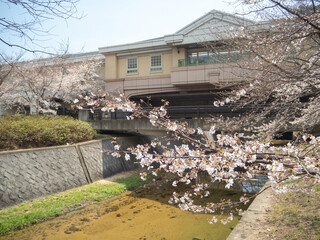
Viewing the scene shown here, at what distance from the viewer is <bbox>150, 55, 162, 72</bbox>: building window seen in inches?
862

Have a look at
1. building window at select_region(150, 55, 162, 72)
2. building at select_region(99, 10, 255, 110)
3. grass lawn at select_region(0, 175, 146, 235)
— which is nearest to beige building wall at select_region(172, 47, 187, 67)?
building at select_region(99, 10, 255, 110)

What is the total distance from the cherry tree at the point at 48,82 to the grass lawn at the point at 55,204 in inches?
267

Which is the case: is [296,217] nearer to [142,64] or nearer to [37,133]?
[37,133]

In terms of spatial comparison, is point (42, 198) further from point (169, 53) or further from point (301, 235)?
point (169, 53)

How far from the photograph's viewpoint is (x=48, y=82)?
16859 millimetres

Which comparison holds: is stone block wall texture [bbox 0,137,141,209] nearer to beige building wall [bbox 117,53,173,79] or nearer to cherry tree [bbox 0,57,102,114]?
cherry tree [bbox 0,57,102,114]

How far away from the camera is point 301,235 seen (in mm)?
5164

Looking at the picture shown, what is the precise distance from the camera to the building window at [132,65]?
74.9ft

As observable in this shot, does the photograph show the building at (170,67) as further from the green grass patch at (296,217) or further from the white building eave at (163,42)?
the green grass patch at (296,217)

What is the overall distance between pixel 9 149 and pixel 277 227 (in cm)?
997

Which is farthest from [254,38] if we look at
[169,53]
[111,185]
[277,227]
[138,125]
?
[169,53]

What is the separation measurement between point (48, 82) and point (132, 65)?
27.6 feet

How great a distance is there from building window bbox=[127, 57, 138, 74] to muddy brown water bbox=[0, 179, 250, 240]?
15.3 metres

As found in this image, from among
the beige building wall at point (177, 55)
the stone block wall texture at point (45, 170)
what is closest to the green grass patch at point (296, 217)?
the stone block wall texture at point (45, 170)
